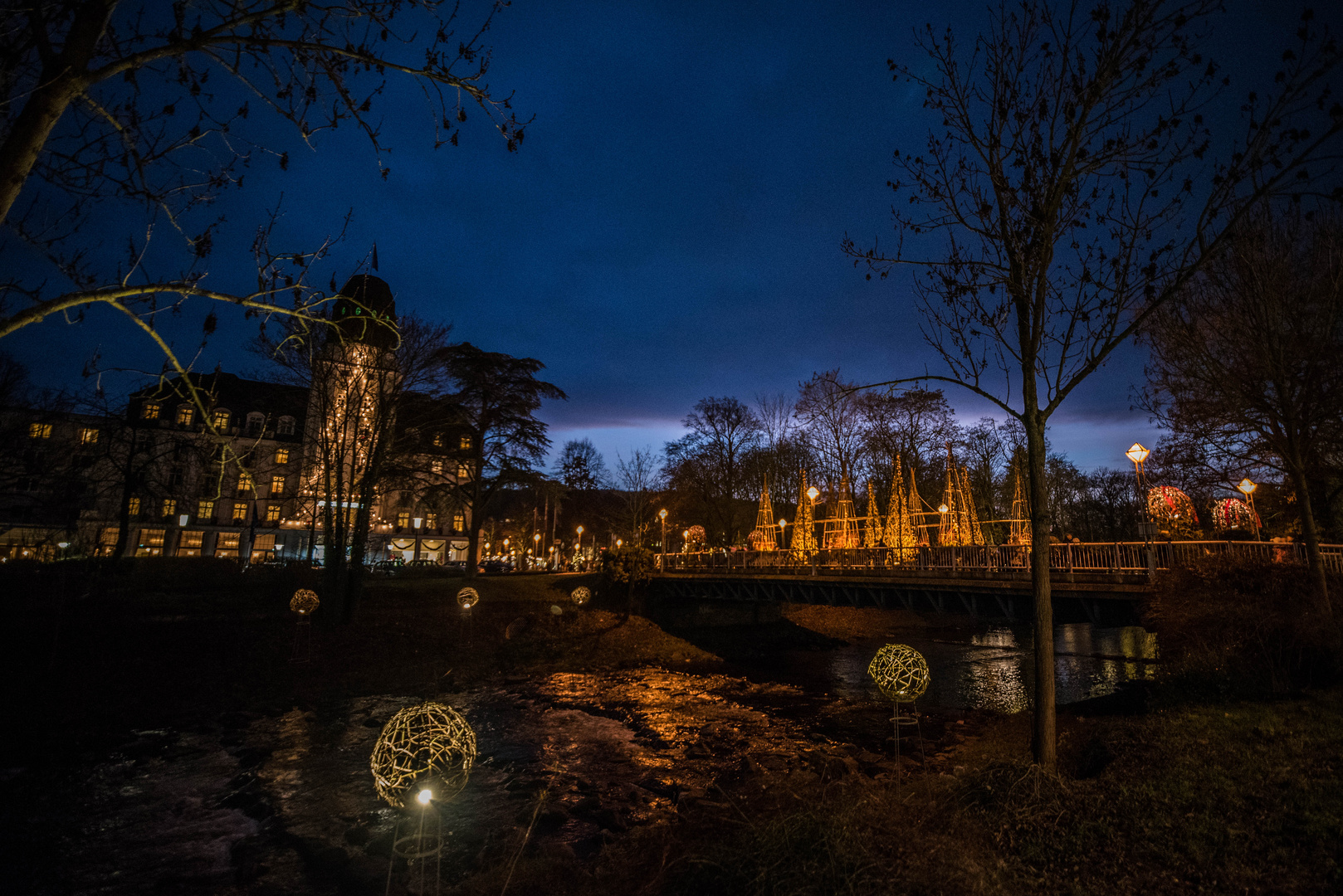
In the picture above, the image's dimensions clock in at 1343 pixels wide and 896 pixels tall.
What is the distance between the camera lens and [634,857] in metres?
6.63

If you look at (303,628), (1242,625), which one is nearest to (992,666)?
(1242,625)

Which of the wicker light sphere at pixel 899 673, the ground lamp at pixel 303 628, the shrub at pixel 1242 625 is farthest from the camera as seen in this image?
the ground lamp at pixel 303 628

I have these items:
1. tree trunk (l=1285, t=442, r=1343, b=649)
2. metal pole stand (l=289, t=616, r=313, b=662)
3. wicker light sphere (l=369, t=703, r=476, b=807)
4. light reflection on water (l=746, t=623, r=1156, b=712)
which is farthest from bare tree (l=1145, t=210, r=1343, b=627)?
metal pole stand (l=289, t=616, r=313, b=662)

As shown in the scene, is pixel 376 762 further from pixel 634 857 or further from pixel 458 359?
pixel 458 359

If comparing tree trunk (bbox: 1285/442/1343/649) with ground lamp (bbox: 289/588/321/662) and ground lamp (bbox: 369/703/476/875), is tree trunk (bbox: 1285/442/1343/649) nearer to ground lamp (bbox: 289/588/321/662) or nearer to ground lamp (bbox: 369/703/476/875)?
ground lamp (bbox: 369/703/476/875)

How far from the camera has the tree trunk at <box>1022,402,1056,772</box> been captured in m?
7.35

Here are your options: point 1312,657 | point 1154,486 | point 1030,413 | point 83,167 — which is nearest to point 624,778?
point 1030,413

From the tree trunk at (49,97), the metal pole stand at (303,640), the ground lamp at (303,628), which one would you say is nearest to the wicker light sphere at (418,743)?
the tree trunk at (49,97)

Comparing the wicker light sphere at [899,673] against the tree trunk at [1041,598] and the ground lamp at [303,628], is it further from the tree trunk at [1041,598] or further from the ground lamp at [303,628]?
the ground lamp at [303,628]

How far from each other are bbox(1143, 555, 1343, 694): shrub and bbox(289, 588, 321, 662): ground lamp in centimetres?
2419

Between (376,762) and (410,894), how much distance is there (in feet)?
5.17

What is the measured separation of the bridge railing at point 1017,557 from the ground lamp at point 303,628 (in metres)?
19.0

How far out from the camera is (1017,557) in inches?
811

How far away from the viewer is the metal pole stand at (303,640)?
20078mm
